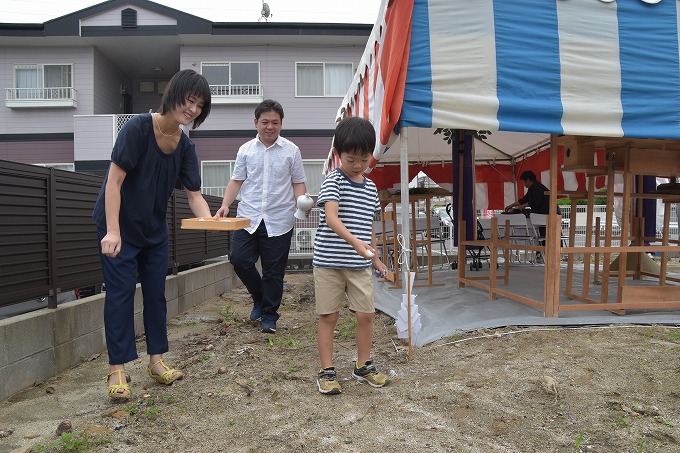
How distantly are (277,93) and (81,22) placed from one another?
224 inches

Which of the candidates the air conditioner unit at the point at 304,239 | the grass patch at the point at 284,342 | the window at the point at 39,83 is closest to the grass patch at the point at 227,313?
the grass patch at the point at 284,342

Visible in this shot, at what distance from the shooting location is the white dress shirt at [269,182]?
12.3ft

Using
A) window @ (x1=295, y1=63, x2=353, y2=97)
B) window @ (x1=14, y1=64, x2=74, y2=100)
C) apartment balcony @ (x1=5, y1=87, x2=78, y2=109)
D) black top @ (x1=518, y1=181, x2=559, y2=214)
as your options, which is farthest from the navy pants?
window @ (x1=14, y1=64, x2=74, y2=100)

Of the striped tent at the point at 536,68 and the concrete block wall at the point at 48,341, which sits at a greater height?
the striped tent at the point at 536,68

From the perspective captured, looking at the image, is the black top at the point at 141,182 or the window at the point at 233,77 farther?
the window at the point at 233,77

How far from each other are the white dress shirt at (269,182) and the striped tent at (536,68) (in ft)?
2.57

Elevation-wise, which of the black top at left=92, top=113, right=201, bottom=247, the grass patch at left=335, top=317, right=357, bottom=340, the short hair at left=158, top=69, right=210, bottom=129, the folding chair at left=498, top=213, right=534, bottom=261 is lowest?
the grass patch at left=335, top=317, right=357, bottom=340

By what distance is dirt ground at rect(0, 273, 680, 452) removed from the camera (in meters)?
1.85

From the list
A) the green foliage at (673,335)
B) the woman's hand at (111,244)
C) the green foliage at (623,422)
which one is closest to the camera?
the green foliage at (623,422)

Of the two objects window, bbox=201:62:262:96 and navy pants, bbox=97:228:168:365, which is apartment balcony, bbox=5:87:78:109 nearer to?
window, bbox=201:62:262:96

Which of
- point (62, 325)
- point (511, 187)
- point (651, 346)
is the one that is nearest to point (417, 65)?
point (651, 346)

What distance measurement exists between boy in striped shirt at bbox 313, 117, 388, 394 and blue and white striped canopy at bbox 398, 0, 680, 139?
3.42 ft

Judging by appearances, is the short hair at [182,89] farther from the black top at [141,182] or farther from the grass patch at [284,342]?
the grass patch at [284,342]

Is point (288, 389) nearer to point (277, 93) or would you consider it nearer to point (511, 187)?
point (511, 187)
